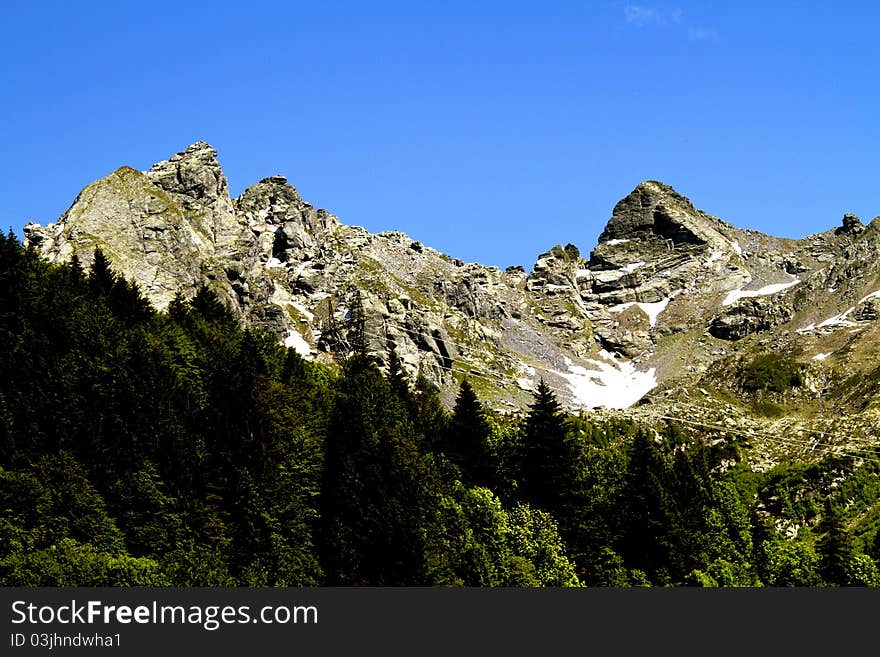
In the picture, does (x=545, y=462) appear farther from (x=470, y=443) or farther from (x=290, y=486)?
(x=290, y=486)

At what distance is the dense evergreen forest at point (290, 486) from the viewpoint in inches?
2298

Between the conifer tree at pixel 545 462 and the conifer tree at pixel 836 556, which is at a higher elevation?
the conifer tree at pixel 545 462

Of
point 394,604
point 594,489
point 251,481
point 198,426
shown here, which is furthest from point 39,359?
point 594,489

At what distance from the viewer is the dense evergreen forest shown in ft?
192

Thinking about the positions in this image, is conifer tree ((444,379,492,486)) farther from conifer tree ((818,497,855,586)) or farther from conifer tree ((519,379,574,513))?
conifer tree ((818,497,855,586))

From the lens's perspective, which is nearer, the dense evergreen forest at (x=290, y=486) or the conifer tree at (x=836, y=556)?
the dense evergreen forest at (x=290, y=486)

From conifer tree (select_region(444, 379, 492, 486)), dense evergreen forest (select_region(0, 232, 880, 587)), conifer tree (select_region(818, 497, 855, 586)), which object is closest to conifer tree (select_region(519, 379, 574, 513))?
dense evergreen forest (select_region(0, 232, 880, 587))

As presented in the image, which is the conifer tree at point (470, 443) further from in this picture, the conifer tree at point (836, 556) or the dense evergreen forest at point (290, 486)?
the conifer tree at point (836, 556)

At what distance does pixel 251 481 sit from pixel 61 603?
2671cm

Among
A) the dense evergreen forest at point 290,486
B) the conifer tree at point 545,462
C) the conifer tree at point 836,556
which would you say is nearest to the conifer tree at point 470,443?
the dense evergreen forest at point 290,486

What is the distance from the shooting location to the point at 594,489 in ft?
272

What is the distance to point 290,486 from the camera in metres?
68.2

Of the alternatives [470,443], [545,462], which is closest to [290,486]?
[470,443]

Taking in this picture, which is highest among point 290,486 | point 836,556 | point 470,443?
point 470,443
